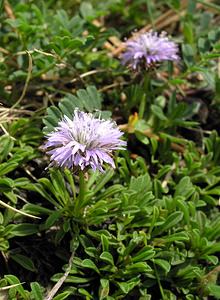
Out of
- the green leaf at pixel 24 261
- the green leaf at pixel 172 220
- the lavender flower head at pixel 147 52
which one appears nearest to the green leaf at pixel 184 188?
the green leaf at pixel 172 220

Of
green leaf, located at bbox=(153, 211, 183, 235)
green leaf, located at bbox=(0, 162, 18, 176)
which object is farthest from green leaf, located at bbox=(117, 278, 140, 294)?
green leaf, located at bbox=(0, 162, 18, 176)

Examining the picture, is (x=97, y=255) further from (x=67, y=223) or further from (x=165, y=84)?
(x=165, y=84)

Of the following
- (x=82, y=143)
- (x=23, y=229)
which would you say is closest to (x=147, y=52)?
(x=82, y=143)

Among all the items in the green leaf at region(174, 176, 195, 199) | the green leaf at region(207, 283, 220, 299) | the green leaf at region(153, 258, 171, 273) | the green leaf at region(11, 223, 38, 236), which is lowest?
the green leaf at region(207, 283, 220, 299)

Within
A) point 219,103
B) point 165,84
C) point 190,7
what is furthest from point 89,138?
point 190,7

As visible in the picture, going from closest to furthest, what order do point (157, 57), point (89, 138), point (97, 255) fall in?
point (89, 138) < point (97, 255) < point (157, 57)

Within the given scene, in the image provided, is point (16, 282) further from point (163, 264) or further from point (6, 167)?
point (163, 264)

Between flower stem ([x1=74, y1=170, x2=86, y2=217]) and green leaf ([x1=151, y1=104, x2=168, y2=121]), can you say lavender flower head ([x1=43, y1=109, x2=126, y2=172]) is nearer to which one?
flower stem ([x1=74, y1=170, x2=86, y2=217])
